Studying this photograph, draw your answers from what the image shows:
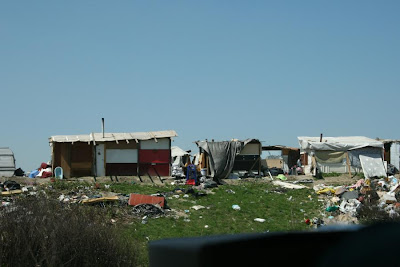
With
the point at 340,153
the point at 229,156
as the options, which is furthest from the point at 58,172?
the point at 340,153

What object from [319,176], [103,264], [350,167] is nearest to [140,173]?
Result: [319,176]

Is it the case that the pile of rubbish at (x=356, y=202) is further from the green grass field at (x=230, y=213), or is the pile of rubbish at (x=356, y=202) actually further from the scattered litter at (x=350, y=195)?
the green grass field at (x=230, y=213)

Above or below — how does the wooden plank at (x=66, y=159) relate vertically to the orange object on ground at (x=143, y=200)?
above

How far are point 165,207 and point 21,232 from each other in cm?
904

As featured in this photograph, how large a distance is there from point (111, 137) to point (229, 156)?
6.34 m

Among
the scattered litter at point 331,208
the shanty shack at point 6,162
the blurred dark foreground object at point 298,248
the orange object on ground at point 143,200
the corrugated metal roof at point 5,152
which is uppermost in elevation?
the blurred dark foreground object at point 298,248

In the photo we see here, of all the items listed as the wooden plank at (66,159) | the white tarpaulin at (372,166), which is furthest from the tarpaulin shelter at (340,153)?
the wooden plank at (66,159)

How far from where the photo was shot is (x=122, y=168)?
82.3 ft

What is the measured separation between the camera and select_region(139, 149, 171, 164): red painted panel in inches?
989

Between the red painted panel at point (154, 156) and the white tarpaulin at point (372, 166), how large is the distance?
33.9 feet

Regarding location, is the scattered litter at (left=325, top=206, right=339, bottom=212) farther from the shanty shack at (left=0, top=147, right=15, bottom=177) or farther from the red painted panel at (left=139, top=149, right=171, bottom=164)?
the shanty shack at (left=0, top=147, right=15, bottom=177)

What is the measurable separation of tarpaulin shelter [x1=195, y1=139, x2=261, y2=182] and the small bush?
18.9 meters

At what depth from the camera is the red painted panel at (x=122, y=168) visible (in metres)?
24.9

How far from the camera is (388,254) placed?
1.03 metres
